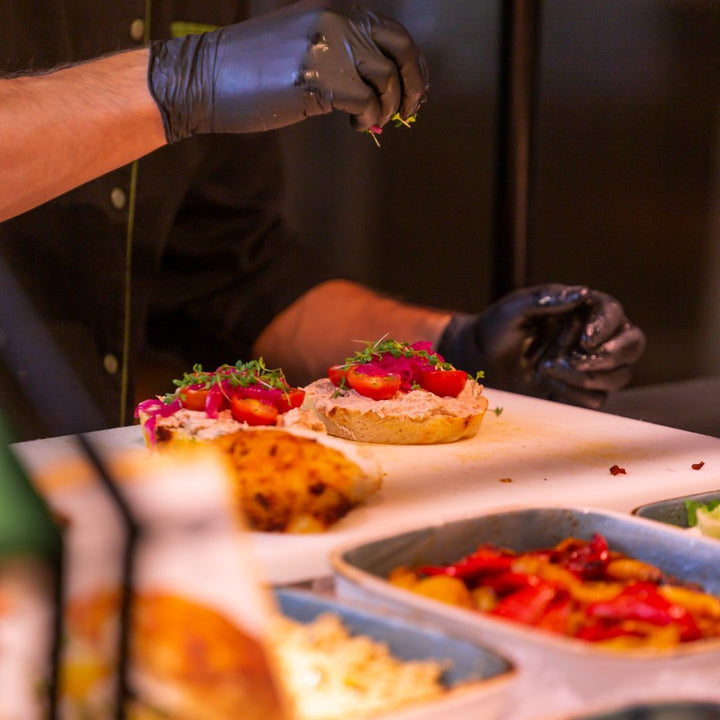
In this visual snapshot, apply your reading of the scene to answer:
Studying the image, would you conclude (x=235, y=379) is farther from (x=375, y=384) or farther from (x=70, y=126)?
(x=70, y=126)

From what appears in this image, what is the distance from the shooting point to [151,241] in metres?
3.16

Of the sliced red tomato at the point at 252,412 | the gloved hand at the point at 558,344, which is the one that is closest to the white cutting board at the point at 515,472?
the sliced red tomato at the point at 252,412

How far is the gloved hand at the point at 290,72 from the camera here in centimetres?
204

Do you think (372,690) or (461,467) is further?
(461,467)

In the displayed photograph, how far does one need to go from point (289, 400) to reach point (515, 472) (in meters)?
0.50

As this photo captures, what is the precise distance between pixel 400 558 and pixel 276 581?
224mm

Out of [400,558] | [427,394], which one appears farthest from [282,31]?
[400,558]

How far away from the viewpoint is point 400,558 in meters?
1.21

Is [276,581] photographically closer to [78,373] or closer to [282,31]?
[282,31]

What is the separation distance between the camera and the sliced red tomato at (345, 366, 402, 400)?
2.34 meters

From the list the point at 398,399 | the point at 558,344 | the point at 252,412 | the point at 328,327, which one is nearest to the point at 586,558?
the point at 252,412

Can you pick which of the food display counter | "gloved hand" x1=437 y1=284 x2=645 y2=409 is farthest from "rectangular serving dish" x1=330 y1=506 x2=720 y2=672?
"gloved hand" x1=437 y1=284 x2=645 y2=409

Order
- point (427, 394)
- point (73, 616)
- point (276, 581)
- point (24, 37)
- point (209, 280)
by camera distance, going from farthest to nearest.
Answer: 1. point (209, 280)
2. point (24, 37)
3. point (427, 394)
4. point (276, 581)
5. point (73, 616)

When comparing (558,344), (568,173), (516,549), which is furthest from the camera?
(568,173)
